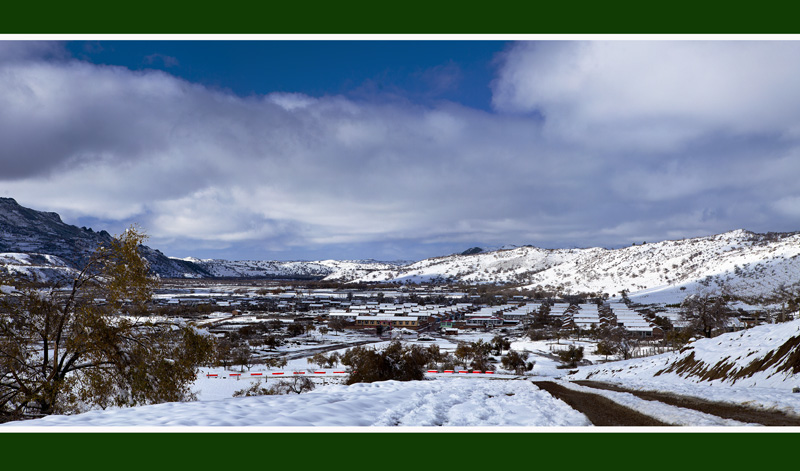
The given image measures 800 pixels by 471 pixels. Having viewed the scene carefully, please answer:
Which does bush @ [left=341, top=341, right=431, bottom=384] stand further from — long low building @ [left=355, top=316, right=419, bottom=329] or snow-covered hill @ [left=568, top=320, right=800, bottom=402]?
long low building @ [left=355, top=316, right=419, bottom=329]

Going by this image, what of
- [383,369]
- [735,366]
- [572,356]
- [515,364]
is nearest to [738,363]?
[735,366]

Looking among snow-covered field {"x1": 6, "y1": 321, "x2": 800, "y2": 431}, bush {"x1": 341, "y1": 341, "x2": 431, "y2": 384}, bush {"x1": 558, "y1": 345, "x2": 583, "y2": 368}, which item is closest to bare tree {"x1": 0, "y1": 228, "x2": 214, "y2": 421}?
snow-covered field {"x1": 6, "y1": 321, "x2": 800, "y2": 431}

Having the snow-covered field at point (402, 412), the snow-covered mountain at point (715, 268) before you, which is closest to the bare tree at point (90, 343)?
the snow-covered field at point (402, 412)

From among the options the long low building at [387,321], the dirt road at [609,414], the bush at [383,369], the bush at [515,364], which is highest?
the dirt road at [609,414]

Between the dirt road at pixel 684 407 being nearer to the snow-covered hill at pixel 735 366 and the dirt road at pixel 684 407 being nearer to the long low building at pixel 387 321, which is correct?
the snow-covered hill at pixel 735 366

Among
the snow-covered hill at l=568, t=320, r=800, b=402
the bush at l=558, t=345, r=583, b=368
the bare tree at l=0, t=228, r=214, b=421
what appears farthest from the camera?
the bush at l=558, t=345, r=583, b=368

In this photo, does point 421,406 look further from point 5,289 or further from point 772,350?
point 772,350

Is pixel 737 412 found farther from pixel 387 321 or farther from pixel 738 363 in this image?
pixel 387 321

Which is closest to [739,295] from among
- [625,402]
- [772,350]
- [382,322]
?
[382,322]

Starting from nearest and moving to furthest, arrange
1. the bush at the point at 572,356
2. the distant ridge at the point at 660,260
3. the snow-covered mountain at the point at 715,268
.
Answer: the distant ridge at the point at 660,260 → the bush at the point at 572,356 → the snow-covered mountain at the point at 715,268

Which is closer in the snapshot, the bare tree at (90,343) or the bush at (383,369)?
the bare tree at (90,343)

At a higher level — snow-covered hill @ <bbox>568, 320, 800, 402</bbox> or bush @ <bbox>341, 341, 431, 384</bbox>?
snow-covered hill @ <bbox>568, 320, 800, 402</bbox>
